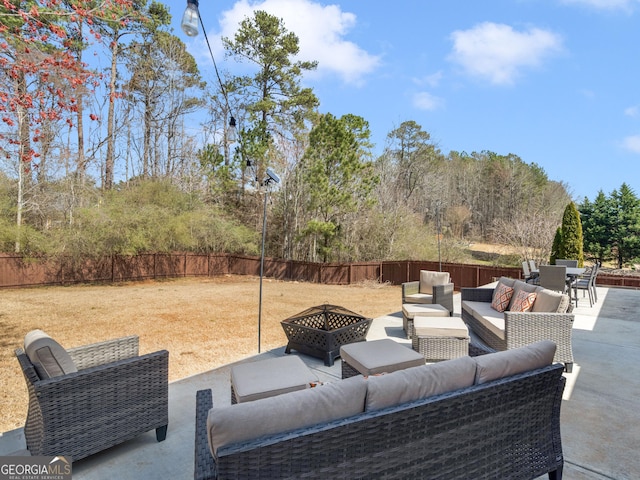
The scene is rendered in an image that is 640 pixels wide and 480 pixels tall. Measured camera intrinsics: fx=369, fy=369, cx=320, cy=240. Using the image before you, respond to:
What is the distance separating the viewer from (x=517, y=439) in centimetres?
179

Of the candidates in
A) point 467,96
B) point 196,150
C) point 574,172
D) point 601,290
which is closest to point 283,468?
point 601,290

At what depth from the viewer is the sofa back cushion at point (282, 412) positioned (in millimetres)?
1251

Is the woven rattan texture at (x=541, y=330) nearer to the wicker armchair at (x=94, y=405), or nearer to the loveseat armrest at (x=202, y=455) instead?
the loveseat armrest at (x=202, y=455)

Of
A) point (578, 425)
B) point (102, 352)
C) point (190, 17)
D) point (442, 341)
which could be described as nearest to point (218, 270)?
point (442, 341)

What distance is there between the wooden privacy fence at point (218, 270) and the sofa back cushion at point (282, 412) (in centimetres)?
1076

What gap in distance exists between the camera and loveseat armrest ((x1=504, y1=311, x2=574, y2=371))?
3.48 metres

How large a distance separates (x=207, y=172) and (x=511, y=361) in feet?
54.9

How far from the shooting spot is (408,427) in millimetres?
1463

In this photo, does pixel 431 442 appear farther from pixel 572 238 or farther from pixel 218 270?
pixel 218 270

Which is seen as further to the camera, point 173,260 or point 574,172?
point 574,172

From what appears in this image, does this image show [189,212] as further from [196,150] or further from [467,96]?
[467,96]

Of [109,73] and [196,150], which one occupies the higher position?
[109,73]

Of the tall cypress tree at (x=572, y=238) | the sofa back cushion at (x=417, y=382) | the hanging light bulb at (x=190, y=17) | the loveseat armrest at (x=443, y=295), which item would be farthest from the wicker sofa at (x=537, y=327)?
the tall cypress tree at (x=572, y=238)

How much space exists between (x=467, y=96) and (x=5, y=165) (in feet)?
48.4
